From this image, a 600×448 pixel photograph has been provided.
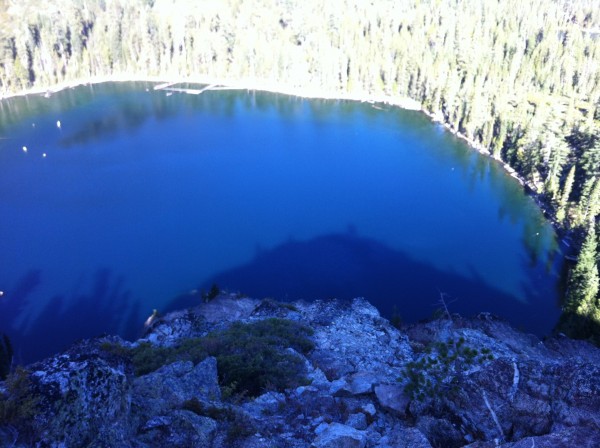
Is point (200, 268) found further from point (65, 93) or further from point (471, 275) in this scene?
point (65, 93)

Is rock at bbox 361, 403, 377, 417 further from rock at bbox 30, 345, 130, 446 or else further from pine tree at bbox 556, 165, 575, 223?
pine tree at bbox 556, 165, 575, 223

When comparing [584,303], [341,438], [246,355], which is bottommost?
[584,303]

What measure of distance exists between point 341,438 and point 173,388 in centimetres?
503

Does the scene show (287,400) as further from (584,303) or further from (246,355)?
(584,303)

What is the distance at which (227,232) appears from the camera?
52.7m

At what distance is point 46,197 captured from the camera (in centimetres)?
6050

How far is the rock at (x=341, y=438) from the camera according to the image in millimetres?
11562

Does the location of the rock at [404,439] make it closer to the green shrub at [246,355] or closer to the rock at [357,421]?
the rock at [357,421]

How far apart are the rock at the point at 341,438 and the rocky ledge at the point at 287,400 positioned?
0.03 meters

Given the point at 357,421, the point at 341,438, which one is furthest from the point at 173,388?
the point at 357,421

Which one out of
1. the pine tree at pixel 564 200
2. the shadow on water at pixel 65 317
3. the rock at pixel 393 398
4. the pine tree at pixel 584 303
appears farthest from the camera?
the pine tree at pixel 564 200

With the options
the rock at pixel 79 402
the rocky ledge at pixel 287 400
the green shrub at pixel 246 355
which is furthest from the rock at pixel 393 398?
the rock at pixel 79 402

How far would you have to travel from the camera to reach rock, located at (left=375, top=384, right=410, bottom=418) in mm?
14037

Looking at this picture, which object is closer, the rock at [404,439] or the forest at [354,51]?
the rock at [404,439]
